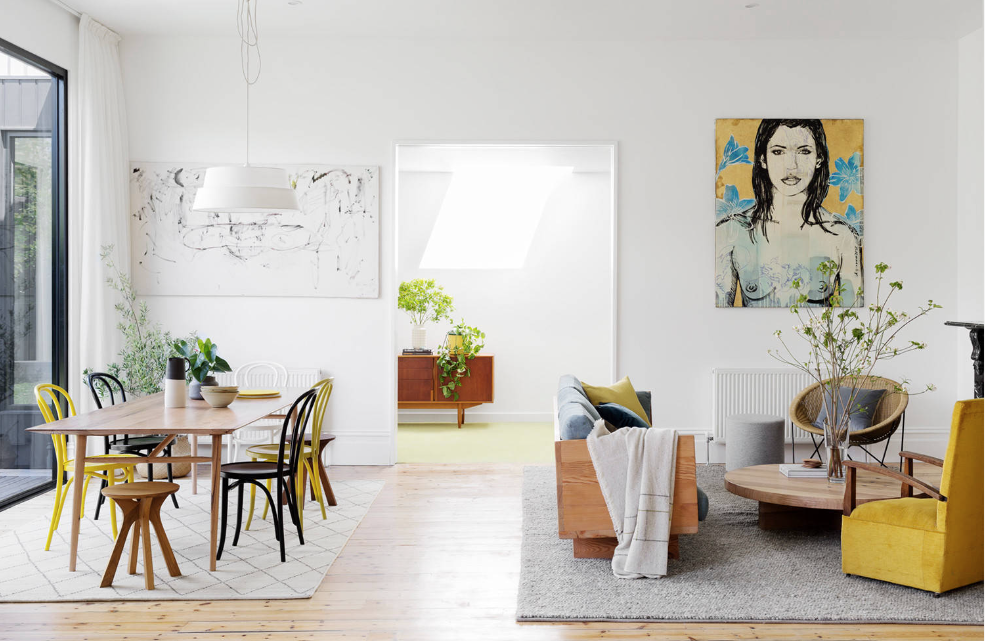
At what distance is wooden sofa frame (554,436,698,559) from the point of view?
12.0ft

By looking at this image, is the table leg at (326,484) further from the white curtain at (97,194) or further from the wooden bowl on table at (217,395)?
the white curtain at (97,194)

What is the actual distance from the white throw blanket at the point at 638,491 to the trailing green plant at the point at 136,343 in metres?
3.42

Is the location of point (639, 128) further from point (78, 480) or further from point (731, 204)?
point (78, 480)

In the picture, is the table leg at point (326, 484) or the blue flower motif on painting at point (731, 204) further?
the blue flower motif on painting at point (731, 204)

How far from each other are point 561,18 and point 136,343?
369 cm

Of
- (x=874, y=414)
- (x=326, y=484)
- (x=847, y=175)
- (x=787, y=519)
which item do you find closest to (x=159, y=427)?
(x=326, y=484)

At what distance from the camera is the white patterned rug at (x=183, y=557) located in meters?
3.46

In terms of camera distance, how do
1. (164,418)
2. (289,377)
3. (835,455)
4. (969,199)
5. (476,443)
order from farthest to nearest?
(476,443)
(289,377)
(969,199)
(835,455)
(164,418)

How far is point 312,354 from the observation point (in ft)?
20.3

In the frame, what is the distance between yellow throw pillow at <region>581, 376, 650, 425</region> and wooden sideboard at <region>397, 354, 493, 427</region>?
283 centimetres

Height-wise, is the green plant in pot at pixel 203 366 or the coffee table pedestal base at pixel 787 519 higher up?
the green plant in pot at pixel 203 366

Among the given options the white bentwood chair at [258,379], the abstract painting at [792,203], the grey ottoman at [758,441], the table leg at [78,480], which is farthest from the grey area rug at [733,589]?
the white bentwood chair at [258,379]

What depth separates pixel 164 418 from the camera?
383 cm

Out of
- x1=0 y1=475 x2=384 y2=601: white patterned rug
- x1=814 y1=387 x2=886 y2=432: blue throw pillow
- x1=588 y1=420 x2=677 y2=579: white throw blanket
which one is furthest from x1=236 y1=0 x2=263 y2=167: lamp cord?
x1=814 y1=387 x2=886 y2=432: blue throw pillow
